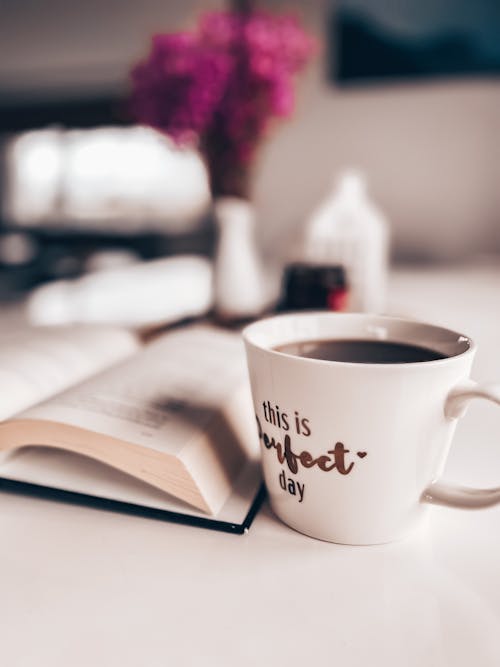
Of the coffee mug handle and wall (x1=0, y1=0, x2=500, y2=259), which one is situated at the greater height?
wall (x1=0, y1=0, x2=500, y2=259)

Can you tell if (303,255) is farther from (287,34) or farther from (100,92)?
(100,92)

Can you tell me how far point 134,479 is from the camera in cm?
36

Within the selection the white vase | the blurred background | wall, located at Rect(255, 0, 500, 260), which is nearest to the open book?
the white vase

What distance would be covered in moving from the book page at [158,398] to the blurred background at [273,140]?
955 millimetres

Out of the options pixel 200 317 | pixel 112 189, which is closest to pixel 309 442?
pixel 200 317

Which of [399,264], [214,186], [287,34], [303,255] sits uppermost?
[287,34]

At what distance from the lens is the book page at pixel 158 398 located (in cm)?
35

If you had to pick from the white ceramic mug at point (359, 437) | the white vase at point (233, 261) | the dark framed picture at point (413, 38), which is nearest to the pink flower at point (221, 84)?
the white vase at point (233, 261)

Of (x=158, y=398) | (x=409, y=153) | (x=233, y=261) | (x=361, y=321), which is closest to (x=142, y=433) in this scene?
(x=158, y=398)

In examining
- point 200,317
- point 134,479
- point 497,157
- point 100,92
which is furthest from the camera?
point 100,92

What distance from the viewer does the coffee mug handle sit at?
280mm

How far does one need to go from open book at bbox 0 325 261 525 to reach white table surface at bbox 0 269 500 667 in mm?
18

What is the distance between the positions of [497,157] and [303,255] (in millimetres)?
1028

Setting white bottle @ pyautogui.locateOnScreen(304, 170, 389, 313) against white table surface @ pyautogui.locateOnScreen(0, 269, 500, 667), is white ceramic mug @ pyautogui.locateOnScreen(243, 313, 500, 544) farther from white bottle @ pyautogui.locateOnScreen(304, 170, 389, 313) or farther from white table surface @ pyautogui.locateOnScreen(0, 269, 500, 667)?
white bottle @ pyautogui.locateOnScreen(304, 170, 389, 313)
